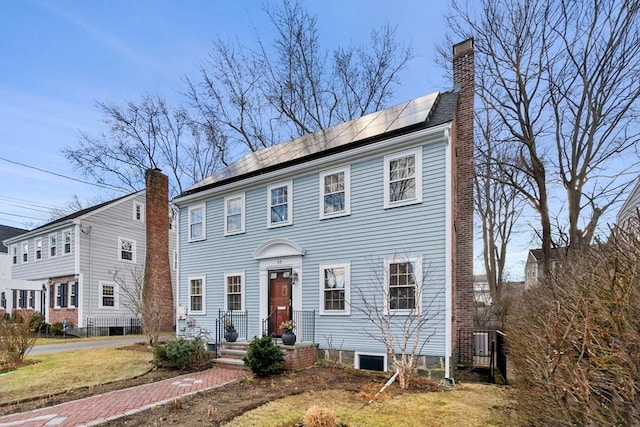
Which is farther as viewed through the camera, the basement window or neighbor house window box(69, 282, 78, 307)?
neighbor house window box(69, 282, 78, 307)

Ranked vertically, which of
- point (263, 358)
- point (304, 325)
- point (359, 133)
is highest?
point (359, 133)

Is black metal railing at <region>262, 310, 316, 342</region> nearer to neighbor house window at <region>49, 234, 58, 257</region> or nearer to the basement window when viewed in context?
the basement window

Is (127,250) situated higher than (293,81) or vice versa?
(293,81)

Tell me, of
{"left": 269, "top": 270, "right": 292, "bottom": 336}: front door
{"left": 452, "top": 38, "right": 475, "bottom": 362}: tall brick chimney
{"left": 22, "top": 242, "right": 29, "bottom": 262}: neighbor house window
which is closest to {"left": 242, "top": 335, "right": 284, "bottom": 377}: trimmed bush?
{"left": 269, "top": 270, "right": 292, "bottom": 336}: front door

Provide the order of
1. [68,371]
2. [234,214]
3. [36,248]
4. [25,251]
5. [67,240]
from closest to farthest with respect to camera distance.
A: [68,371]
[234,214]
[67,240]
[36,248]
[25,251]

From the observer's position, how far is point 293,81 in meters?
23.1

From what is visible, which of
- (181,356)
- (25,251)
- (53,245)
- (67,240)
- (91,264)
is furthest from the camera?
(25,251)

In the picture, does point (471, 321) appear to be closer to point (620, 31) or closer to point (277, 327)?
point (277, 327)

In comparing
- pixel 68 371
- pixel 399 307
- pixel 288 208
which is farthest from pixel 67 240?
pixel 399 307

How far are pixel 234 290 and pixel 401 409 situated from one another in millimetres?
8086

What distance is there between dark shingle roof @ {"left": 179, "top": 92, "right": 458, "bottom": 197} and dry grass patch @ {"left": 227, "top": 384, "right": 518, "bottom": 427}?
6.16 metres

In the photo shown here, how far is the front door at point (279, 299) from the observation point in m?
11.7

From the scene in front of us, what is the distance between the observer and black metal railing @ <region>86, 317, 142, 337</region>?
65.8 feet

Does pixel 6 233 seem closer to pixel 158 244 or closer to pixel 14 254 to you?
pixel 14 254
